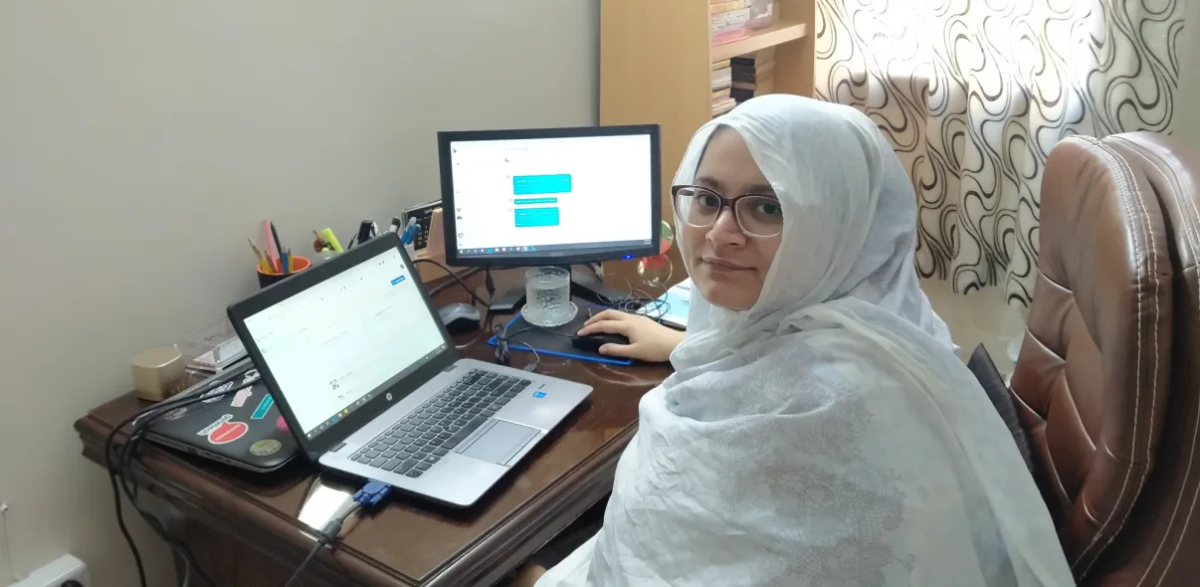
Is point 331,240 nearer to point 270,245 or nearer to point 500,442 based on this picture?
point 270,245

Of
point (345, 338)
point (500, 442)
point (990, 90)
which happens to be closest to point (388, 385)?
point (345, 338)

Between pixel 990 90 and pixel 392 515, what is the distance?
1.63 m

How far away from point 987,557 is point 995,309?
1454 mm

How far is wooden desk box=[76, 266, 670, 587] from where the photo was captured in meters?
1.00

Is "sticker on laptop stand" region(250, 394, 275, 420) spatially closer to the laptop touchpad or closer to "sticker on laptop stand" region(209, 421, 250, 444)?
"sticker on laptop stand" region(209, 421, 250, 444)

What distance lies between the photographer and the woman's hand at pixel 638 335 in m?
1.44

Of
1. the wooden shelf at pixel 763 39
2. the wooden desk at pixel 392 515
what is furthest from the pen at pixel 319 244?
the wooden shelf at pixel 763 39

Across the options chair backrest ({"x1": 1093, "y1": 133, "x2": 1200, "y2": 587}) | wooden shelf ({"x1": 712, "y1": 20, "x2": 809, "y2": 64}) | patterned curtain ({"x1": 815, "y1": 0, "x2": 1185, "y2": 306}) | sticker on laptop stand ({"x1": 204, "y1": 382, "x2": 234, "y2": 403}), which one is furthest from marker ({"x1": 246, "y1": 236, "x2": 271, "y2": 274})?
patterned curtain ({"x1": 815, "y1": 0, "x2": 1185, "y2": 306})

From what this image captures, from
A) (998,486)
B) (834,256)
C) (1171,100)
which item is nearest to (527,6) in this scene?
(834,256)

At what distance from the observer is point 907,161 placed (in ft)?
7.39

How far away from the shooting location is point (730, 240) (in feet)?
3.29

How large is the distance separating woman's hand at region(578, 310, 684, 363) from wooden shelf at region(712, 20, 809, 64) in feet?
2.59

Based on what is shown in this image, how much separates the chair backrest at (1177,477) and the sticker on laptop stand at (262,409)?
106 centimetres

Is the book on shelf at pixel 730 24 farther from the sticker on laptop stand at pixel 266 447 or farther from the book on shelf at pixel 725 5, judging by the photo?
the sticker on laptop stand at pixel 266 447
